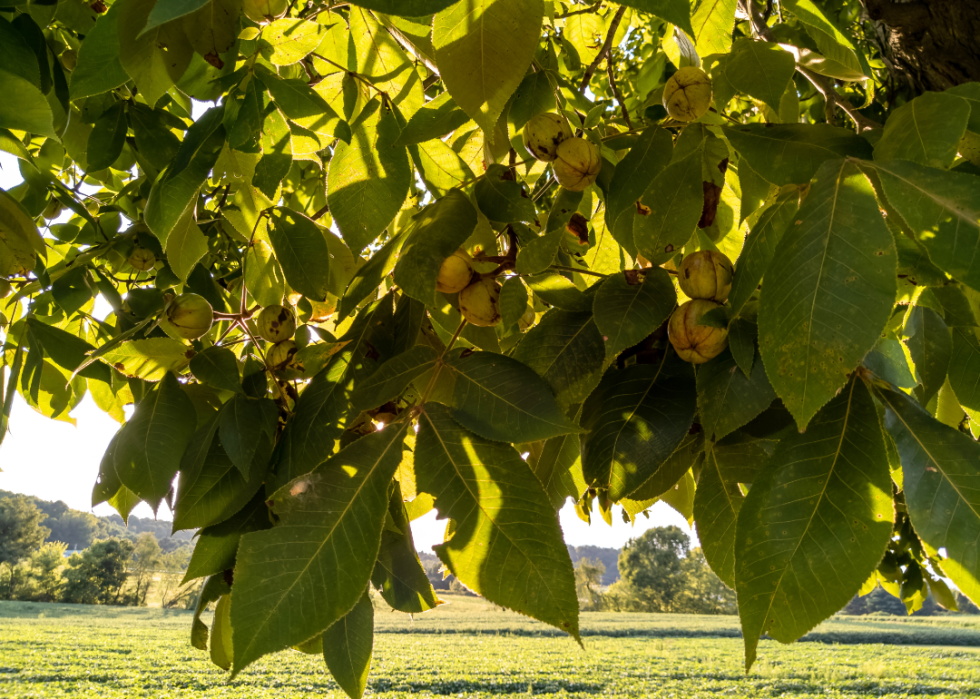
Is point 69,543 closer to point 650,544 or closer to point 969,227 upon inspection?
point 650,544

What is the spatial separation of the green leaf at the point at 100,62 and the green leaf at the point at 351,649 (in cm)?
68

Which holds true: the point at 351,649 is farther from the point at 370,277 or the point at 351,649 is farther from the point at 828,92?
the point at 828,92

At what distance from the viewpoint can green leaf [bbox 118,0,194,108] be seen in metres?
0.67

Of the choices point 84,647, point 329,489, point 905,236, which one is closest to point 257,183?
point 329,489

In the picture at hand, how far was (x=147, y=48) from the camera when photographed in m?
0.71

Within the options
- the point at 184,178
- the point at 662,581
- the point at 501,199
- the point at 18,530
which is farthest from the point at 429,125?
the point at 18,530

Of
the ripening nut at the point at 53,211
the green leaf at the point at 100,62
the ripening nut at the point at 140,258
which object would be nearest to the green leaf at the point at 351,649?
the green leaf at the point at 100,62

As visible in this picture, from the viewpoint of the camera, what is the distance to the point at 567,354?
0.60 metres

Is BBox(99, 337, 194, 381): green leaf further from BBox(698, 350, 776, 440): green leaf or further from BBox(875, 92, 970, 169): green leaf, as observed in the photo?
BBox(875, 92, 970, 169): green leaf

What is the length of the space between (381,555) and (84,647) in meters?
22.0

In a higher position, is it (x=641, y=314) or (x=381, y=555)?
(x=641, y=314)

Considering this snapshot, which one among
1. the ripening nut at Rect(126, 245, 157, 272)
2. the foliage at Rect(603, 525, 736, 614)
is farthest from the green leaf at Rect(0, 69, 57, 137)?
the foliage at Rect(603, 525, 736, 614)

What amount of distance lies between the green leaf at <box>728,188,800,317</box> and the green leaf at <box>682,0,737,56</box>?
0.50m

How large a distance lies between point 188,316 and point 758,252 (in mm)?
774
